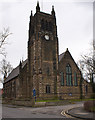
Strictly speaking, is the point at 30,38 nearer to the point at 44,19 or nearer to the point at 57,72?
the point at 44,19

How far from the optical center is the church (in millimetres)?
39625

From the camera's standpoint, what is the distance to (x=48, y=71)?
40.8 m

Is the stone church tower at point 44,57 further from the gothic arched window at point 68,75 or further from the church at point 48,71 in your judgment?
the gothic arched window at point 68,75

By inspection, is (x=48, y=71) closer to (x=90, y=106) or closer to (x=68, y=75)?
(x=68, y=75)

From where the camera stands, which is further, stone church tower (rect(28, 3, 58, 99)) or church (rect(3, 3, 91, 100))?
church (rect(3, 3, 91, 100))

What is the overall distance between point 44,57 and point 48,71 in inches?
142

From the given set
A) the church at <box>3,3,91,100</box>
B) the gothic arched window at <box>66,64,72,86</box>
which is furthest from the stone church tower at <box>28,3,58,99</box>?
the gothic arched window at <box>66,64,72,86</box>

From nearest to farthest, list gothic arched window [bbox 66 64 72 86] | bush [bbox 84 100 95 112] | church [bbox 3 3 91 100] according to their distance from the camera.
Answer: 1. bush [bbox 84 100 95 112]
2. church [bbox 3 3 91 100]
3. gothic arched window [bbox 66 64 72 86]

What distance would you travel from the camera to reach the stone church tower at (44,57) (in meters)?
39.3


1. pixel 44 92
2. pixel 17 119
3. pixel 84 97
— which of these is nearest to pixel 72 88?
pixel 84 97

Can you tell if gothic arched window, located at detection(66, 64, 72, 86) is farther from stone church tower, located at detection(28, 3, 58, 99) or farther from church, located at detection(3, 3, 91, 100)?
stone church tower, located at detection(28, 3, 58, 99)

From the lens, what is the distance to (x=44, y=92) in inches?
1529

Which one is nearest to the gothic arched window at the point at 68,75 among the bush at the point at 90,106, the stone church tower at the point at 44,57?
the stone church tower at the point at 44,57

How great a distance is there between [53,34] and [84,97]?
59.8 ft
